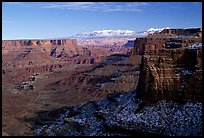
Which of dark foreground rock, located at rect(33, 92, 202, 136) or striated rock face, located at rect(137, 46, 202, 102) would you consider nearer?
dark foreground rock, located at rect(33, 92, 202, 136)

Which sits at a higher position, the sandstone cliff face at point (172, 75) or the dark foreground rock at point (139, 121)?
the sandstone cliff face at point (172, 75)

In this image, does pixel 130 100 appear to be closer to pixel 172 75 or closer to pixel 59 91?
pixel 172 75

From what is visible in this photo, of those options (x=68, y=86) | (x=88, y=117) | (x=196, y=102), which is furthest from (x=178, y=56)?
(x=68, y=86)

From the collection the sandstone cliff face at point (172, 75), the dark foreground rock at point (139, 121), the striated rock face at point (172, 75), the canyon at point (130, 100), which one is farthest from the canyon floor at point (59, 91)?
the striated rock face at point (172, 75)

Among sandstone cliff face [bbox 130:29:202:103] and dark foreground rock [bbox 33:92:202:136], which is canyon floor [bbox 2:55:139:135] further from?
sandstone cliff face [bbox 130:29:202:103]

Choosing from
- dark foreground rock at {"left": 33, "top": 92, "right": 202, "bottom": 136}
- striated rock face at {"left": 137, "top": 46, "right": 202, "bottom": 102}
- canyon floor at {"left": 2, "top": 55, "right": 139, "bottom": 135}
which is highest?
striated rock face at {"left": 137, "top": 46, "right": 202, "bottom": 102}

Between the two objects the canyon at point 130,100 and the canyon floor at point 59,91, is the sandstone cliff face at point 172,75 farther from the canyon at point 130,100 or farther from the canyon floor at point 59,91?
the canyon floor at point 59,91

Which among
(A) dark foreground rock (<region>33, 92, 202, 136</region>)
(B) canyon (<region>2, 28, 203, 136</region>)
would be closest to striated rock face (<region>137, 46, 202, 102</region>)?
(B) canyon (<region>2, 28, 203, 136</region>)

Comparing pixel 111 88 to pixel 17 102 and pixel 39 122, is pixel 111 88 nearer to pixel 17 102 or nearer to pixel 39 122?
pixel 17 102
